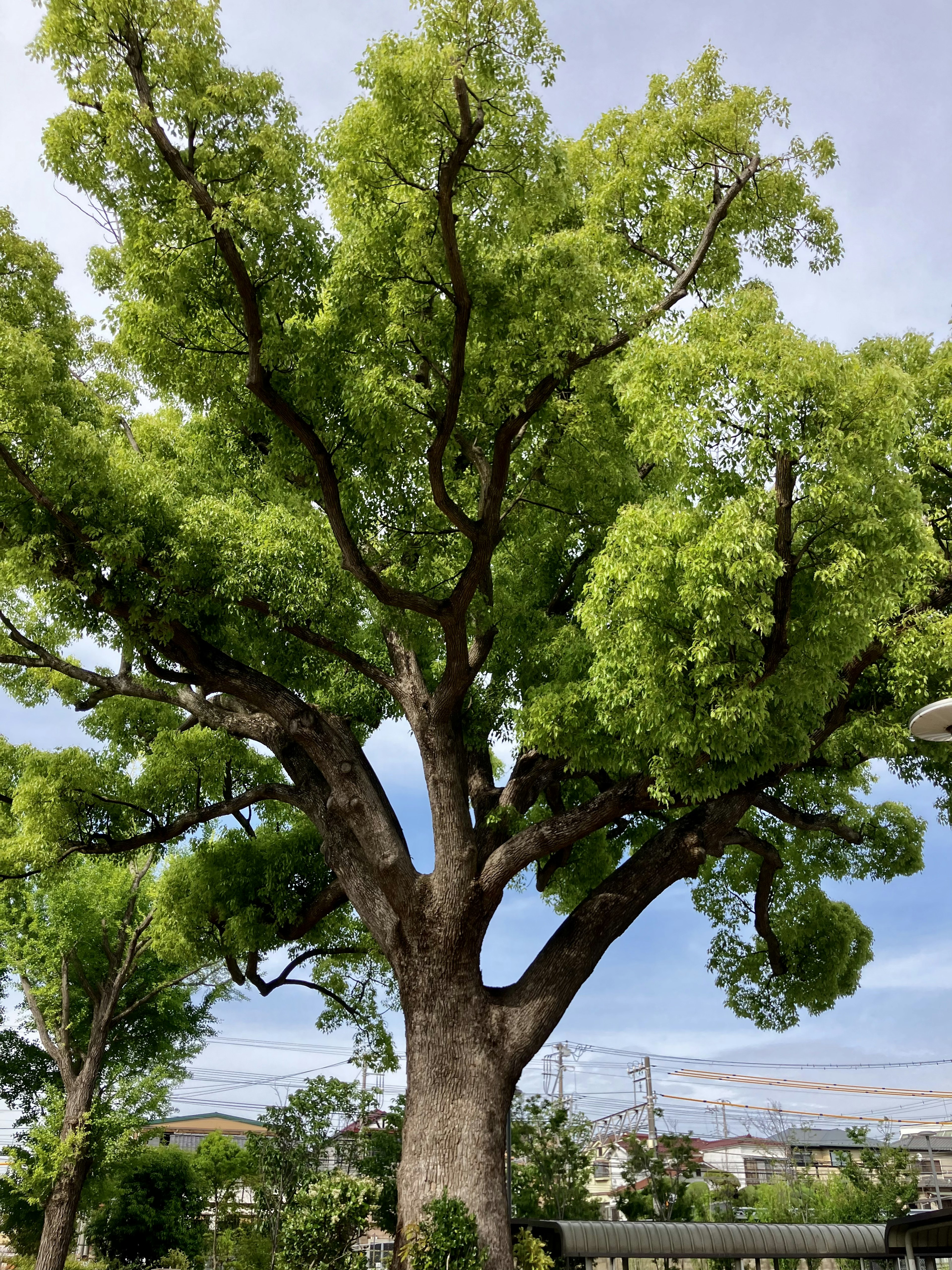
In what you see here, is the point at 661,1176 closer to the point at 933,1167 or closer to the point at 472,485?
the point at 933,1167

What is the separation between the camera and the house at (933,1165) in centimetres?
1722

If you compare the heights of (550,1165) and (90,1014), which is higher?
(90,1014)

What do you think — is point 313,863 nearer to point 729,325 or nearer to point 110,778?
point 110,778

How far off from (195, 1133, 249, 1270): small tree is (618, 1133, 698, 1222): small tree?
Result: 7.09 meters

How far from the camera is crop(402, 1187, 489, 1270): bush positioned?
7.50 meters

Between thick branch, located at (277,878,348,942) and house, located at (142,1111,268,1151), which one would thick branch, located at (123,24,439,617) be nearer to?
thick branch, located at (277,878,348,942)

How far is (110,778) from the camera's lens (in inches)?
483

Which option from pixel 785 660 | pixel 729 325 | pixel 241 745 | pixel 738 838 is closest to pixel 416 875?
pixel 738 838

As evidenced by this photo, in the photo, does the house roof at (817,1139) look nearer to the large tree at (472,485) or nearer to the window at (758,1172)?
the window at (758,1172)

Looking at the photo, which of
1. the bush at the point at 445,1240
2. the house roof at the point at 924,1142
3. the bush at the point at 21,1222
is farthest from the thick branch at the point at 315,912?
the bush at the point at 21,1222

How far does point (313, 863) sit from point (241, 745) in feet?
6.80

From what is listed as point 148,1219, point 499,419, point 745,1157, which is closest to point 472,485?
point 499,419

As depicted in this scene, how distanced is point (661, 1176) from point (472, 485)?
1398 cm

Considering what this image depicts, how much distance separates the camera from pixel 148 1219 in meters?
20.2
